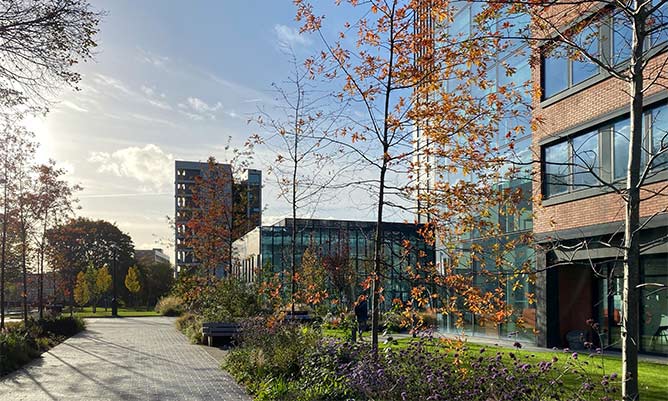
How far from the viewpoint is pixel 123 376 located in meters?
13.7

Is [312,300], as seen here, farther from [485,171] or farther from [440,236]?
[485,171]

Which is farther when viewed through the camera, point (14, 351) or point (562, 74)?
point (562, 74)

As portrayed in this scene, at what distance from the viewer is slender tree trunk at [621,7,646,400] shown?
16.1 feet

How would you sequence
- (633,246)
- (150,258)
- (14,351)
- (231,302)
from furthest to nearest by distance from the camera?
(150,258) < (231,302) < (14,351) < (633,246)

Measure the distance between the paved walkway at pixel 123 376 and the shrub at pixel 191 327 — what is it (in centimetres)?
84

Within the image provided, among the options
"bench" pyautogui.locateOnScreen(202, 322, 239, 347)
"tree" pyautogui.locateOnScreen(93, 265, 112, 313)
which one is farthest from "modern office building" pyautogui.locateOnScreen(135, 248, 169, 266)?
"bench" pyautogui.locateOnScreen(202, 322, 239, 347)

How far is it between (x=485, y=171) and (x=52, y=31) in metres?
6.93

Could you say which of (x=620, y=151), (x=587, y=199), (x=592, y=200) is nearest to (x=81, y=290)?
(x=587, y=199)

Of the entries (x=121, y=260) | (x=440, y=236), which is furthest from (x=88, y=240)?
(x=440, y=236)

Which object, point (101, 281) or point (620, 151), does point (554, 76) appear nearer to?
point (620, 151)

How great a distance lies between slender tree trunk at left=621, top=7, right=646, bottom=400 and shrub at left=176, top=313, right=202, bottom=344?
18685 mm

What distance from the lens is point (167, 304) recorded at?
151 feet

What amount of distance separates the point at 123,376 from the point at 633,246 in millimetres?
11730

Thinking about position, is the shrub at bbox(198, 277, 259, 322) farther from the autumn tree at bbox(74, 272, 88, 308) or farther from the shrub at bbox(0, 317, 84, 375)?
the autumn tree at bbox(74, 272, 88, 308)
